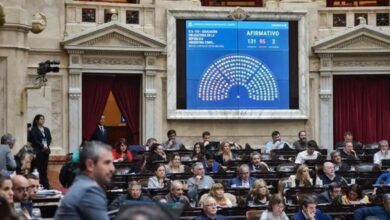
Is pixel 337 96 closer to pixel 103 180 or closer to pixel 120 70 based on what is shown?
pixel 120 70

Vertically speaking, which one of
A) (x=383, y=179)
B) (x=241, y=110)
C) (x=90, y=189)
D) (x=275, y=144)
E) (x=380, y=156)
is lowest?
(x=383, y=179)

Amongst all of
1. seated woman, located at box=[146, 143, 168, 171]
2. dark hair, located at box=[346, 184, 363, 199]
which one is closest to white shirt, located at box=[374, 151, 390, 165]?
dark hair, located at box=[346, 184, 363, 199]

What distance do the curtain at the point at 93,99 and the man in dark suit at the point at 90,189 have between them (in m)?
18.1

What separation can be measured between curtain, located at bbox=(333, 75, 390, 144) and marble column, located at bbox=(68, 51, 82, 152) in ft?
23.4

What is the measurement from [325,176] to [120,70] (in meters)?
8.77

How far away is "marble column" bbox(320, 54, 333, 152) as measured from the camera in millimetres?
24125

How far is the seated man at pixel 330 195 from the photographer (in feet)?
45.5

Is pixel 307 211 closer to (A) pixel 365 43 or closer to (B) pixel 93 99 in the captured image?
(B) pixel 93 99

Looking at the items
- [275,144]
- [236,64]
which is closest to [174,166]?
[275,144]

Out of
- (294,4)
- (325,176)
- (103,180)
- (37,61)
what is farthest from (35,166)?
(103,180)

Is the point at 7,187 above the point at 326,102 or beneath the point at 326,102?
beneath

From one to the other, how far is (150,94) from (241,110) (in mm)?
2483

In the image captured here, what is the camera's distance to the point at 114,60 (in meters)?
23.1

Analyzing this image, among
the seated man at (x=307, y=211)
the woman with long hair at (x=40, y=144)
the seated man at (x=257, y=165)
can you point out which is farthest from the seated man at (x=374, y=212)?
the woman with long hair at (x=40, y=144)
